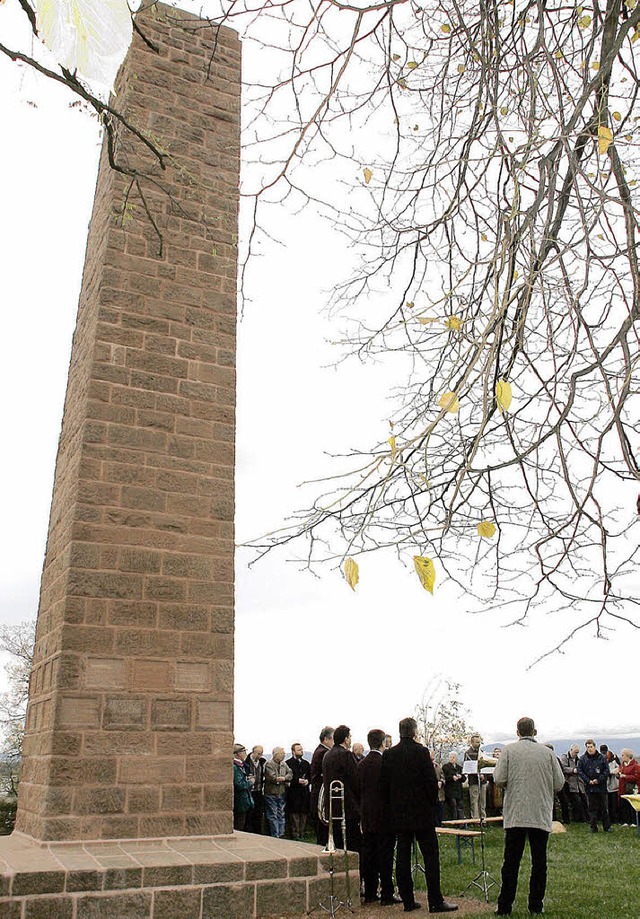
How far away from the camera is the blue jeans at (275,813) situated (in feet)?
37.7

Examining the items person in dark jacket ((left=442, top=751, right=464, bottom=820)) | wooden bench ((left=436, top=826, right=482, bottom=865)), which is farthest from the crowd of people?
person in dark jacket ((left=442, top=751, right=464, bottom=820))

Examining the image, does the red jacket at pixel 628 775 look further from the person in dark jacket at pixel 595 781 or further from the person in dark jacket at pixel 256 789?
the person in dark jacket at pixel 256 789

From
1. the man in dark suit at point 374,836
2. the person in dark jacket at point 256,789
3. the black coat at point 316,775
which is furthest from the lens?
the person in dark jacket at point 256,789

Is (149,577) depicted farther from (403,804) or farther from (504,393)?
(504,393)

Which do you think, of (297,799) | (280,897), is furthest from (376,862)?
(297,799)

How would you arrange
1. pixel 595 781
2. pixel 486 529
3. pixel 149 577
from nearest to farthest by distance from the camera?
pixel 486 529 < pixel 149 577 < pixel 595 781

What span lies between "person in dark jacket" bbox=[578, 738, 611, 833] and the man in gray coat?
7.98 m

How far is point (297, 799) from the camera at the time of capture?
12148 mm

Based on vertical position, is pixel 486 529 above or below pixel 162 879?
above

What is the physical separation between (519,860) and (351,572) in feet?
17.9

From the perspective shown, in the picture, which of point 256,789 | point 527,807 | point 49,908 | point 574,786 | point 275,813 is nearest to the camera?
point 49,908

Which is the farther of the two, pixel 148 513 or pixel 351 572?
pixel 148 513

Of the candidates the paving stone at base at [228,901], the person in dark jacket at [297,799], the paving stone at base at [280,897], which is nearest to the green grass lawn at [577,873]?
the person in dark jacket at [297,799]

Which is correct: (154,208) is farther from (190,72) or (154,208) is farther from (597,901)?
(597,901)
